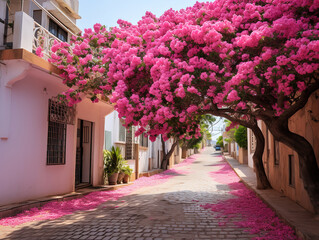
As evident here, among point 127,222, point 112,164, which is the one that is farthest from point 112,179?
point 127,222

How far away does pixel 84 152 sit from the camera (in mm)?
12750

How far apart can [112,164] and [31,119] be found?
5802 millimetres

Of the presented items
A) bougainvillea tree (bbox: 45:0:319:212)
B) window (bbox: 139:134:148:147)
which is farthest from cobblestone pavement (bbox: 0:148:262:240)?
window (bbox: 139:134:148:147)

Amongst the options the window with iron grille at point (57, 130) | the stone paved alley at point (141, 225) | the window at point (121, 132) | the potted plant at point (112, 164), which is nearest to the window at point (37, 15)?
the window with iron grille at point (57, 130)

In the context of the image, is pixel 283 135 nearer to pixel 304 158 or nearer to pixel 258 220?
pixel 304 158

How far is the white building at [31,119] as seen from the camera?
7.38m

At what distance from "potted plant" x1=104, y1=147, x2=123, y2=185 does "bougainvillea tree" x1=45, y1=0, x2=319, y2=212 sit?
5.58m

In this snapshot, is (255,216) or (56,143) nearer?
(255,216)

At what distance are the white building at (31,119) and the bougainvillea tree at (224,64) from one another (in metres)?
0.98

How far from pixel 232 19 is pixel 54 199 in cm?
685

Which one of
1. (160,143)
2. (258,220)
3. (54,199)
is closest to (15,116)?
(54,199)

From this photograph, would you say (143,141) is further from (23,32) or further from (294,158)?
(23,32)

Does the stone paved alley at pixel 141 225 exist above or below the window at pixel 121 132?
below

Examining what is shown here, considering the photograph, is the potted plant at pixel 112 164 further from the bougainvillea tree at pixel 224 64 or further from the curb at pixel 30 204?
the bougainvillea tree at pixel 224 64
